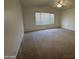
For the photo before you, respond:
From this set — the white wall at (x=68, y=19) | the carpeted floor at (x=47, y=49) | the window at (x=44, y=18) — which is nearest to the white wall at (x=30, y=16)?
the window at (x=44, y=18)

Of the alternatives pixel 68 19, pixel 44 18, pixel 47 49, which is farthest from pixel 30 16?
pixel 47 49

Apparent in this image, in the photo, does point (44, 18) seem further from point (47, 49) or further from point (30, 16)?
point (47, 49)

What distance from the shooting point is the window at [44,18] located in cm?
1137

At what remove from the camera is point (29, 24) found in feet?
34.1

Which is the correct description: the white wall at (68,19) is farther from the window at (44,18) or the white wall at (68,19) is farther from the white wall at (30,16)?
the white wall at (30,16)

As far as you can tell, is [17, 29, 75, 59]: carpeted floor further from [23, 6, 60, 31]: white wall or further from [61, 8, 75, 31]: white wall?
[61, 8, 75, 31]: white wall

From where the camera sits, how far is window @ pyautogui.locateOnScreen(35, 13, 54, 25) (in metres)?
11.4

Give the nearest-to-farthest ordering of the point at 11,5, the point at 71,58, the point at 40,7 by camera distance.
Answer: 1. the point at 11,5
2. the point at 71,58
3. the point at 40,7

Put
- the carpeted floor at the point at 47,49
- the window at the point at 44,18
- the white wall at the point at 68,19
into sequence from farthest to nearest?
the window at the point at 44,18, the white wall at the point at 68,19, the carpeted floor at the point at 47,49

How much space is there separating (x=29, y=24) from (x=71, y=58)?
24.3ft
